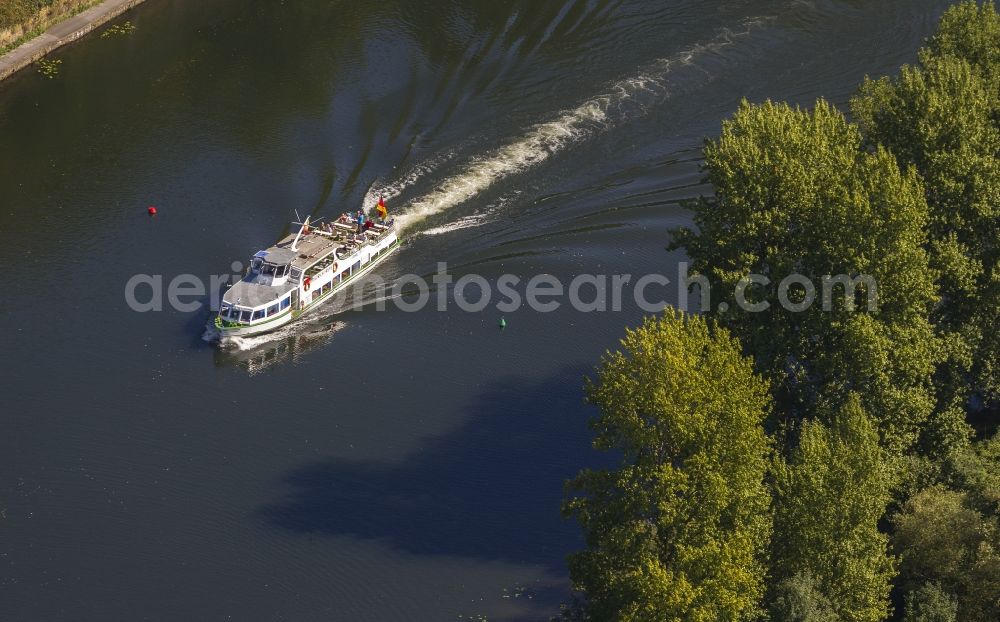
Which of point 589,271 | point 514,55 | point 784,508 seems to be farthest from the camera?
point 514,55

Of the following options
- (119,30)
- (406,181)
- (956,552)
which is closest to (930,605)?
(956,552)

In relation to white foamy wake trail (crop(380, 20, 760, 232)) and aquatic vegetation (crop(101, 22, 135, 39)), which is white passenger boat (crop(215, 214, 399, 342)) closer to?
white foamy wake trail (crop(380, 20, 760, 232))

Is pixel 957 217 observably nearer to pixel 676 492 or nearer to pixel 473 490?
pixel 676 492

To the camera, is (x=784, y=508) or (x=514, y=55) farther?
(x=514, y=55)

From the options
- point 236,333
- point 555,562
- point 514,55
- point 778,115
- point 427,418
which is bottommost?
point 555,562

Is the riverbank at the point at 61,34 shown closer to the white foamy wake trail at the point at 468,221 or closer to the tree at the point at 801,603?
the white foamy wake trail at the point at 468,221

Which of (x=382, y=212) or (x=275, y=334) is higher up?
(x=382, y=212)

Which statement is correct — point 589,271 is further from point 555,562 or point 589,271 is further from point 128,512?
point 128,512

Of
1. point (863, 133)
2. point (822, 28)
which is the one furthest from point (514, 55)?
point (863, 133)
